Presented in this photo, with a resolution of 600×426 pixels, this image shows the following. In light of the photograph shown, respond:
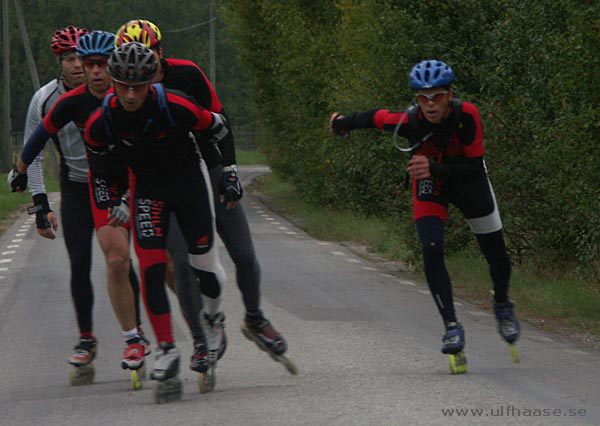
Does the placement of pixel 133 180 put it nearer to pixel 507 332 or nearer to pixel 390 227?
pixel 507 332

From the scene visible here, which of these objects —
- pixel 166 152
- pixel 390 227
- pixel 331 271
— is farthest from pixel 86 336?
pixel 390 227

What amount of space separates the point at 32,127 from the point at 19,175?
478 mm

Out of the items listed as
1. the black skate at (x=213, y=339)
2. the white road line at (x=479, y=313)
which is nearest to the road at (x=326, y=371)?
the white road line at (x=479, y=313)

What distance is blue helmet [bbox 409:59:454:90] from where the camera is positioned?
7824 mm

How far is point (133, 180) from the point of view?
7258 mm

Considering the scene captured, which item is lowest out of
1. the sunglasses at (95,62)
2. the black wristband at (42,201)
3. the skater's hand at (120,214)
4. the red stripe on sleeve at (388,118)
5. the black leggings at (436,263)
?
the black leggings at (436,263)

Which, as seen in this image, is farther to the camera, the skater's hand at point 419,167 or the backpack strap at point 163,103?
the skater's hand at point 419,167

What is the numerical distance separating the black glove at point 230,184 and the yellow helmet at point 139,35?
0.86 metres

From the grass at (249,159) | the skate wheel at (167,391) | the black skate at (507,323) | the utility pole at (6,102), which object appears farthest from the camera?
the grass at (249,159)

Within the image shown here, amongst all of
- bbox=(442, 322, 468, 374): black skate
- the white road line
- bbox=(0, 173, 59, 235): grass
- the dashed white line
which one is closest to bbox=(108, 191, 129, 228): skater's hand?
bbox=(442, 322, 468, 374): black skate

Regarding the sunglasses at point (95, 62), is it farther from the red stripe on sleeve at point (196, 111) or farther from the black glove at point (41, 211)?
the black glove at point (41, 211)

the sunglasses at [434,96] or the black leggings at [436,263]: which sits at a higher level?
the sunglasses at [434,96]

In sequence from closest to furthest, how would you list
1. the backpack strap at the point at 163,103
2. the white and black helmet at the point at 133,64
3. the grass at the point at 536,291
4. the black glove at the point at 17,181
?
the white and black helmet at the point at 133,64 → the backpack strap at the point at 163,103 → the black glove at the point at 17,181 → the grass at the point at 536,291

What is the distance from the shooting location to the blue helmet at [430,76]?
7824 millimetres
